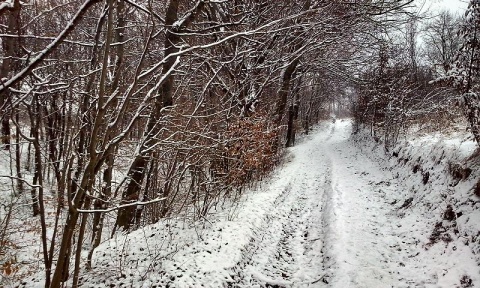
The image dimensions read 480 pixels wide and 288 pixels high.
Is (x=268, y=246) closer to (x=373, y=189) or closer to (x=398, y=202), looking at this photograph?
(x=398, y=202)

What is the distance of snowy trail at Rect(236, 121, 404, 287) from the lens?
5133mm

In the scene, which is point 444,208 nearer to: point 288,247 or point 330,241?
point 330,241

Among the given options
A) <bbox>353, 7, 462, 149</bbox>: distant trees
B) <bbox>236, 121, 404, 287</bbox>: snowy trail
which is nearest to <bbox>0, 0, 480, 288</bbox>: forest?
<bbox>353, 7, 462, 149</bbox>: distant trees

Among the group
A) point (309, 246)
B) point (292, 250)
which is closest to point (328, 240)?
point (309, 246)

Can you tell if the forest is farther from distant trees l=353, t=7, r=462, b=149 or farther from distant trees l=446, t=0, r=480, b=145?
distant trees l=353, t=7, r=462, b=149

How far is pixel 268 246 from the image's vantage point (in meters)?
6.17

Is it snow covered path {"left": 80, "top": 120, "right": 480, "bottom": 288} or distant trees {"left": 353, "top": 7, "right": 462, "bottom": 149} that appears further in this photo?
distant trees {"left": 353, "top": 7, "right": 462, "bottom": 149}

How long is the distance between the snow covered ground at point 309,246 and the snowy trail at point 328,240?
22mm

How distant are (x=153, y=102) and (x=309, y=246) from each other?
4.02 metres

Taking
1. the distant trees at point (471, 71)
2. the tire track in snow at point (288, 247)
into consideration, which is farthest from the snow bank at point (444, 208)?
the tire track in snow at point (288, 247)

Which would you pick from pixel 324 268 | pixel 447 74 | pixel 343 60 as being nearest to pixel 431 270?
pixel 324 268

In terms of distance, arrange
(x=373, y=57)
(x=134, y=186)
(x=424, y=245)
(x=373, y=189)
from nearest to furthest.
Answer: (x=424, y=245) < (x=134, y=186) < (x=373, y=189) < (x=373, y=57)

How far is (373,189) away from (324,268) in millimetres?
5533

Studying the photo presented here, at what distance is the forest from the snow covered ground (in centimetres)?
53
